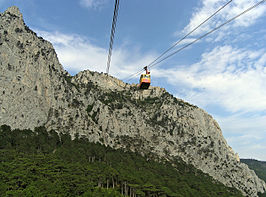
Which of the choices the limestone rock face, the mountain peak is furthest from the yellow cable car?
the mountain peak

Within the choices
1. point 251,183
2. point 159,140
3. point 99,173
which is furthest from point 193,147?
point 99,173

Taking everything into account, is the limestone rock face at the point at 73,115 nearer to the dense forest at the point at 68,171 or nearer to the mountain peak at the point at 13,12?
the mountain peak at the point at 13,12

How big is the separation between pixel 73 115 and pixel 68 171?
73.3m

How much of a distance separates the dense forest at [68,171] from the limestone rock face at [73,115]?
11335 millimetres

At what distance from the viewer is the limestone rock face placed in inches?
4759

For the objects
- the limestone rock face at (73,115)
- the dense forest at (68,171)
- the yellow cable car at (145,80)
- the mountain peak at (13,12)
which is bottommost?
the dense forest at (68,171)

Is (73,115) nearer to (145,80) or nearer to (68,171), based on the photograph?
(68,171)

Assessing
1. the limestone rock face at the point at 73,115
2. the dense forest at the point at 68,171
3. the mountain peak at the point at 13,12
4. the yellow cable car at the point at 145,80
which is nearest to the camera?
the yellow cable car at the point at 145,80

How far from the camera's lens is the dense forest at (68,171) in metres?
58.5

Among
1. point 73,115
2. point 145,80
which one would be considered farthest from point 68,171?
point 73,115

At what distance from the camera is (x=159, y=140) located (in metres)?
176

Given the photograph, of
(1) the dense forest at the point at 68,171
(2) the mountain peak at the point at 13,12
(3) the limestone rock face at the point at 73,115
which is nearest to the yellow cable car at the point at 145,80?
(1) the dense forest at the point at 68,171

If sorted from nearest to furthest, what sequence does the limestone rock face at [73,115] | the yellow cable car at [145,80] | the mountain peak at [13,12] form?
the yellow cable car at [145,80] → the limestone rock face at [73,115] → the mountain peak at [13,12]

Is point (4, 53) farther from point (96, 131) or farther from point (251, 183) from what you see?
point (251, 183)
